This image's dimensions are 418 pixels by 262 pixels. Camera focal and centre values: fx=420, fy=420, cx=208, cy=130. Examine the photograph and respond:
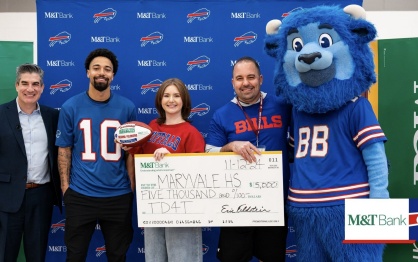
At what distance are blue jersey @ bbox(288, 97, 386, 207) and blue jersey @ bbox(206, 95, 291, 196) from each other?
311 millimetres

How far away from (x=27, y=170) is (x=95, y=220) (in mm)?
595

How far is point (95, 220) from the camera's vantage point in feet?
9.20

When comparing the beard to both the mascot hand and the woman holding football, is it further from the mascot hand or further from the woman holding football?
the mascot hand

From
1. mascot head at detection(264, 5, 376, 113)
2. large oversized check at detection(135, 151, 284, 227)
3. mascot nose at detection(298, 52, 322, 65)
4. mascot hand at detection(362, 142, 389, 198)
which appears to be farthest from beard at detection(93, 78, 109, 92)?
mascot hand at detection(362, 142, 389, 198)

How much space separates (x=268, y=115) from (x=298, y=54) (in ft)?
1.62

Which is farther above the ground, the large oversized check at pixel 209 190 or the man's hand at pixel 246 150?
the man's hand at pixel 246 150

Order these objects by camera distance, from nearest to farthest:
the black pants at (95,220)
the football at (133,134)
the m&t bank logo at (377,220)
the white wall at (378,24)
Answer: the m&t bank logo at (377,220)
the football at (133,134)
the black pants at (95,220)
the white wall at (378,24)

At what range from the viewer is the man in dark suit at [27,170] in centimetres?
286

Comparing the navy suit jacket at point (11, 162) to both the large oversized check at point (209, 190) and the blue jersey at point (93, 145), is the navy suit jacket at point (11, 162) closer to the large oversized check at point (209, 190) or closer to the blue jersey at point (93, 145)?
the blue jersey at point (93, 145)

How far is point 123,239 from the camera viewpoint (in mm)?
2855

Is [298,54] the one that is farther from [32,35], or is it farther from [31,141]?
[32,35]

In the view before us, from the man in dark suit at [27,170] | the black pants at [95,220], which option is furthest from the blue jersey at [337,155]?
the man in dark suit at [27,170]

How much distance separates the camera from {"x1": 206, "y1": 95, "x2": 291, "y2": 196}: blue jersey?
2.62 metres

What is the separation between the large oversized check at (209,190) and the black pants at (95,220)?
251 millimetres
